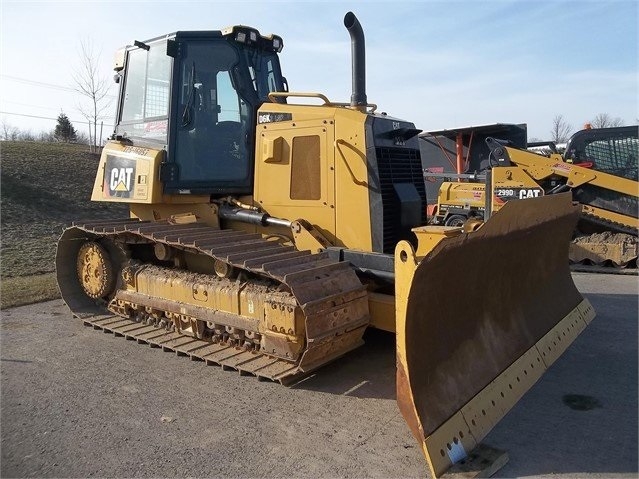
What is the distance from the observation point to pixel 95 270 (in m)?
6.68

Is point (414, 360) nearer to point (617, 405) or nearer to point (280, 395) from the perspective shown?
point (280, 395)

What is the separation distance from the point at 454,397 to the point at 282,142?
312 cm

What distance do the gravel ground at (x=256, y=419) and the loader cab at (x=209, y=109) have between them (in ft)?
6.53

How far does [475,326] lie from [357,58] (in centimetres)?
286

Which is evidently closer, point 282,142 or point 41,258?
point 282,142

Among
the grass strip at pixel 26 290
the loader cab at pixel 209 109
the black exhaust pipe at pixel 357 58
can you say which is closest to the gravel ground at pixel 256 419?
the loader cab at pixel 209 109

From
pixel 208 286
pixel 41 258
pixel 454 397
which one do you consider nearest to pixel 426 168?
pixel 41 258

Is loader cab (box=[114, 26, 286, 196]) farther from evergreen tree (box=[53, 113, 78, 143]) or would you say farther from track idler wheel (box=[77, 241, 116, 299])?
evergreen tree (box=[53, 113, 78, 143])

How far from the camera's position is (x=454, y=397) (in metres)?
3.75

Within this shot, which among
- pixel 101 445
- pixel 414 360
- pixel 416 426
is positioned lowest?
pixel 101 445

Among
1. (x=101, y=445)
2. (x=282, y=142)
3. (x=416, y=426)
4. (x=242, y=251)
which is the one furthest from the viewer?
(x=282, y=142)

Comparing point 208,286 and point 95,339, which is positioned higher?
point 208,286

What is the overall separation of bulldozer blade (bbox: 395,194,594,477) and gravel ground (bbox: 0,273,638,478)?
206 mm

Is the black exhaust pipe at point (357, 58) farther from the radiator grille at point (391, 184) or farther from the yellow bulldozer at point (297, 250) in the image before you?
the radiator grille at point (391, 184)
